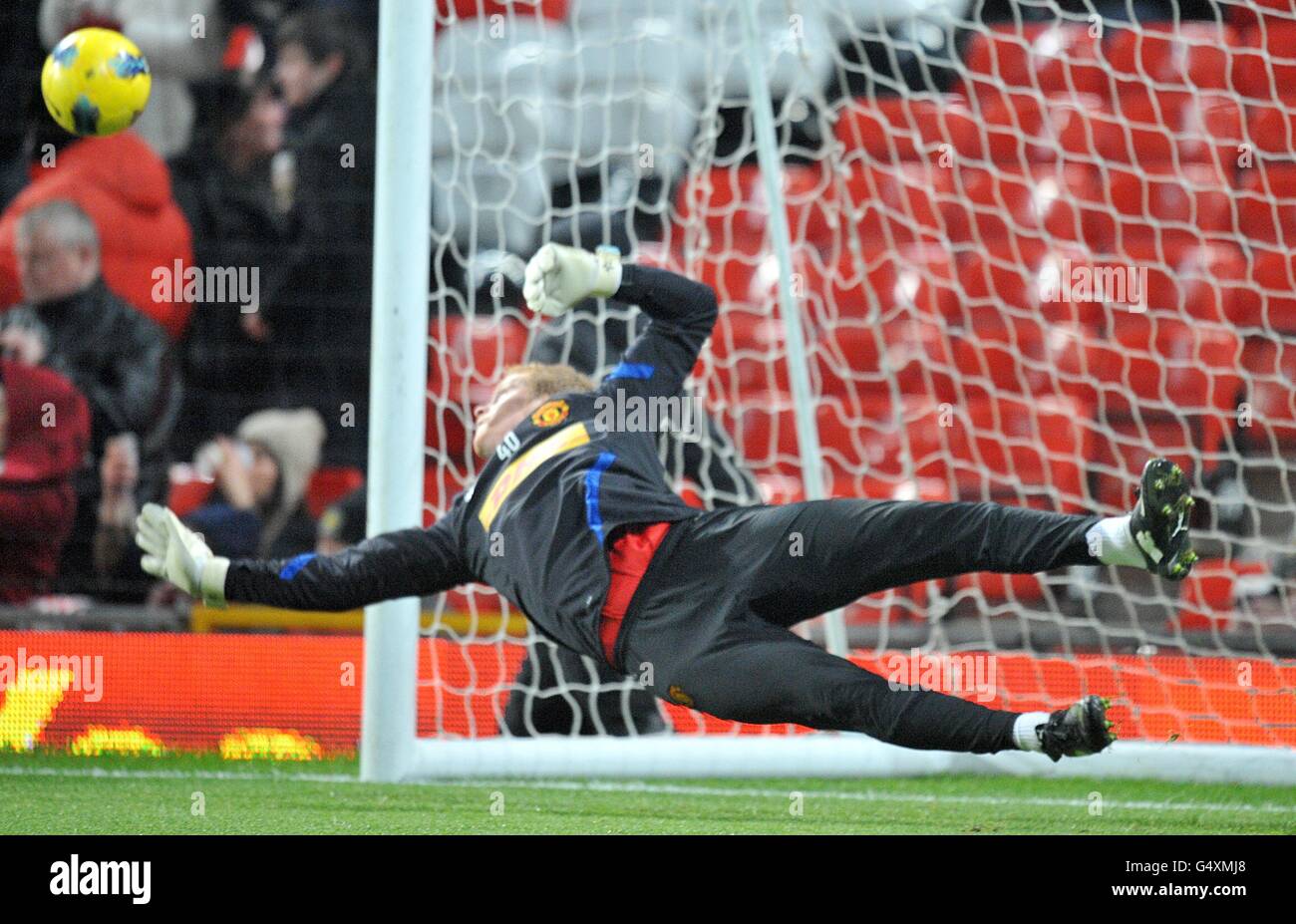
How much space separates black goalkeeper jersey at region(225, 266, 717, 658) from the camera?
3.92 metres

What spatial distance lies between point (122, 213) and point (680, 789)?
4.00 metres

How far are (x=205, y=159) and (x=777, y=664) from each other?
17.9ft

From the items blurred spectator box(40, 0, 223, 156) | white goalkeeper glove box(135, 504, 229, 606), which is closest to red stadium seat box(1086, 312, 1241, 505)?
white goalkeeper glove box(135, 504, 229, 606)

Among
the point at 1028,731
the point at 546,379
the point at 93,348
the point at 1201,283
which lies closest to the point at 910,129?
the point at 1201,283

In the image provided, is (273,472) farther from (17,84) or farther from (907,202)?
(907,202)

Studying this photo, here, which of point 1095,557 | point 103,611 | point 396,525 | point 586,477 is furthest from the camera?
point 103,611

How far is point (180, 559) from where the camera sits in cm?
419

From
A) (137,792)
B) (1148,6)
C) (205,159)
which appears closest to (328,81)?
(205,159)

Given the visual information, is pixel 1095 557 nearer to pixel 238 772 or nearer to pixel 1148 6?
pixel 238 772

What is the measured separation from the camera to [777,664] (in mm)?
3545

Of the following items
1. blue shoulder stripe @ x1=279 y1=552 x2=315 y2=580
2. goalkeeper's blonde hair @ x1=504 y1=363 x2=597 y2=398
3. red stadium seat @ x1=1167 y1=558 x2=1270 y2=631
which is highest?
goalkeeper's blonde hair @ x1=504 y1=363 x2=597 y2=398

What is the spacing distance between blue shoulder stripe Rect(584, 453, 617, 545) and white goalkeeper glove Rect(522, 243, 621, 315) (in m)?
0.36

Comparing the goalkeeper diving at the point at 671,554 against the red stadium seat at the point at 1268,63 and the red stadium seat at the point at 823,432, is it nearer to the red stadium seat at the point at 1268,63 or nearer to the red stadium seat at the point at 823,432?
the red stadium seat at the point at 823,432

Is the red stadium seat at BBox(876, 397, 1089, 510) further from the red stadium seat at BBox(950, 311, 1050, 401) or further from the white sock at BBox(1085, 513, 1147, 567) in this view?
the white sock at BBox(1085, 513, 1147, 567)
